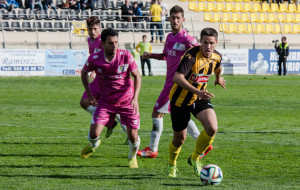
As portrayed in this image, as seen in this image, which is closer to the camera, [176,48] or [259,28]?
[176,48]

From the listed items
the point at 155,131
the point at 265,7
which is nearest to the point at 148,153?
the point at 155,131

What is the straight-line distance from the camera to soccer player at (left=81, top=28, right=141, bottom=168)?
7.53 meters

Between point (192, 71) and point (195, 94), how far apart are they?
0.36 metres

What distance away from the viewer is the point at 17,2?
30.9 metres

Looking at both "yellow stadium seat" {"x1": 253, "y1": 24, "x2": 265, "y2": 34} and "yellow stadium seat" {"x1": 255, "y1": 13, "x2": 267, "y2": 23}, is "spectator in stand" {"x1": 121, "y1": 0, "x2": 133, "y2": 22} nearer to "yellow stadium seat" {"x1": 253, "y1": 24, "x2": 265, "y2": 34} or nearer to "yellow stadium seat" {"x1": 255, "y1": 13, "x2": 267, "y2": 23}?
"yellow stadium seat" {"x1": 253, "y1": 24, "x2": 265, "y2": 34}

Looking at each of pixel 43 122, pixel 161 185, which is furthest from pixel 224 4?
pixel 161 185

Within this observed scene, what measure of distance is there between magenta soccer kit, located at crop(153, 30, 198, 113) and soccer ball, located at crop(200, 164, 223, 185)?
198cm

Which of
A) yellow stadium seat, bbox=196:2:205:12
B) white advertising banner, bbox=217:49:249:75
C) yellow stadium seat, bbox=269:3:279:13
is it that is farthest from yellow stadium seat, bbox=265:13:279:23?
white advertising banner, bbox=217:49:249:75

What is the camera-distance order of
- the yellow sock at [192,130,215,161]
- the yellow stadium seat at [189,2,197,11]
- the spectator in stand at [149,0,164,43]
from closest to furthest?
the yellow sock at [192,130,215,161]
the spectator in stand at [149,0,164,43]
the yellow stadium seat at [189,2,197,11]

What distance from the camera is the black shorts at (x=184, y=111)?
6984 millimetres

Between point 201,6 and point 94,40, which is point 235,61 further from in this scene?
point 94,40

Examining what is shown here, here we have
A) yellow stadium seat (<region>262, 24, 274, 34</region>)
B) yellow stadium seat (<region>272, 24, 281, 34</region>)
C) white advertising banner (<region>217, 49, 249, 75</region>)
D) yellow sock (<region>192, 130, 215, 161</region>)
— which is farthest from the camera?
yellow stadium seat (<region>272, 24, 281, 34</region>)

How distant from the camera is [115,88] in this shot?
7.64 m

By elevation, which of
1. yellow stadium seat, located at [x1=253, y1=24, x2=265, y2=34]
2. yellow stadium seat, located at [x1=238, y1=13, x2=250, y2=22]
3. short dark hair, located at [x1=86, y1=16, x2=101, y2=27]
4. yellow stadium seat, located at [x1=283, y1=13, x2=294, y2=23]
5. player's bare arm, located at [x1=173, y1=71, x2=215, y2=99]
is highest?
short dark hair, located at [x1=86, y1=16, x2=101, y2=27]
